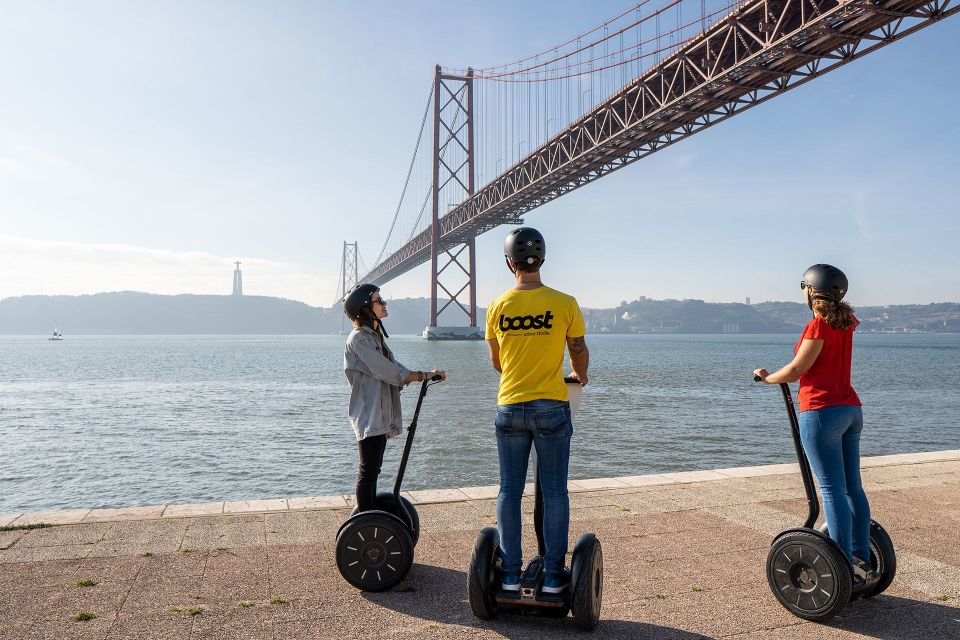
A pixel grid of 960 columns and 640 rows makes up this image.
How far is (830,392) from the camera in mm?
3125

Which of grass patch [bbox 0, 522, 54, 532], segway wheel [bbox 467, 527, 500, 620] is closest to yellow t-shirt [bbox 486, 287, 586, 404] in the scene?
segway wheel [bbox 467, 527, 500, 620]

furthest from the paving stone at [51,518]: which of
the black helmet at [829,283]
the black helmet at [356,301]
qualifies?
the black helmet at [829,283]

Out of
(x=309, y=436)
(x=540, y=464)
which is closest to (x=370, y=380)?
(x=540, y=464)

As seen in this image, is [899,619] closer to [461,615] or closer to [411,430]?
[461,615]

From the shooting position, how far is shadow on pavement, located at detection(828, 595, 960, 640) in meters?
3.05

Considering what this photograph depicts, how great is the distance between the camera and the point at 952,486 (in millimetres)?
5727

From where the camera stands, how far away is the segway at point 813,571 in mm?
3123

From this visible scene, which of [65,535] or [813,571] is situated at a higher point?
[813,571]

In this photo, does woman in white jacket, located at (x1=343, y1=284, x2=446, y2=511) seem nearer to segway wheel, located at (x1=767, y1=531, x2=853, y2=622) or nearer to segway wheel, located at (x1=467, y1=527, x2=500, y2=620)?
segway wheel, located at (x1=467, y1=527, x2=500, y2=620)

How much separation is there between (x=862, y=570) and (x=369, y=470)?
92.5 inches

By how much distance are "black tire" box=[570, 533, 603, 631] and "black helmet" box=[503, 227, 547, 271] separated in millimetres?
1166

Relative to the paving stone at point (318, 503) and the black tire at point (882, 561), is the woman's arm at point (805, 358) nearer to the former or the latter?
the black tire at point (882, 561)

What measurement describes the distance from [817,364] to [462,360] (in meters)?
44.1

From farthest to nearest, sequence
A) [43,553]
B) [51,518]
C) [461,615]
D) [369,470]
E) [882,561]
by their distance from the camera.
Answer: [51,518], [43,553], [369,470], [882,561], [461,615]
